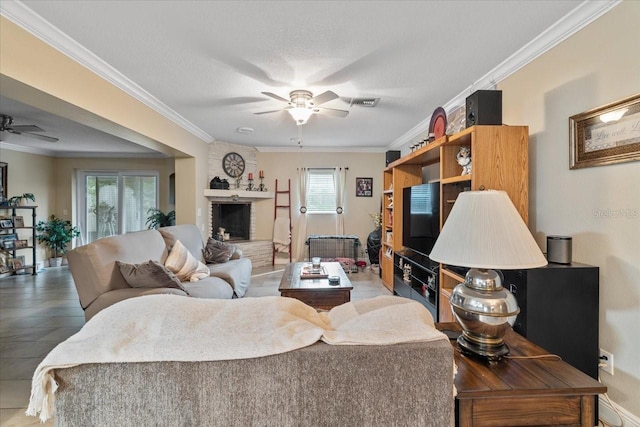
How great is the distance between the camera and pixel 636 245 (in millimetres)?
1690

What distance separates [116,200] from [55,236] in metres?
1.31

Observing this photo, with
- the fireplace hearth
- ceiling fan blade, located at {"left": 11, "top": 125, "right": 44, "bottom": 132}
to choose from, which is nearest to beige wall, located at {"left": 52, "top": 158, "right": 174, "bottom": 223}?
the fireplace hearth

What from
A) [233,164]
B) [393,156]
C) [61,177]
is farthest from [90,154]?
[393,156]

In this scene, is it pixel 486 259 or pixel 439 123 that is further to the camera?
pixel 439 123

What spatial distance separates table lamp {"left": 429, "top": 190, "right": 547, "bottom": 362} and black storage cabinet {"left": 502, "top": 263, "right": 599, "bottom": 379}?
876 millimetres

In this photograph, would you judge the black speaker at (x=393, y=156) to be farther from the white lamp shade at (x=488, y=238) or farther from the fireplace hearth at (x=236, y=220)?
the white lamp shade at (x=488, y=238)

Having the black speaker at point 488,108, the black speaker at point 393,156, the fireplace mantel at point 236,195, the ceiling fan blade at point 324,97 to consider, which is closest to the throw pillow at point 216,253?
the fireplace mantel at point 236,195

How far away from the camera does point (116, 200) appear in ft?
23.0

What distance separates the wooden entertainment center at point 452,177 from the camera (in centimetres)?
234

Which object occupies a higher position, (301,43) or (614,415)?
(301,43)

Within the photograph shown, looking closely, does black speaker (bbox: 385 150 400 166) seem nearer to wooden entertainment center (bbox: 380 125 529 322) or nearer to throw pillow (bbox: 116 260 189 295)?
wooden entertainment center (bbox: 380 125 529 322)

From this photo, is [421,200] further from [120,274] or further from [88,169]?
[88,169]

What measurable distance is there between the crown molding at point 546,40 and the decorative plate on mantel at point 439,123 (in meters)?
0.38

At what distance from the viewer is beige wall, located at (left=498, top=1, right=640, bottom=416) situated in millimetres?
1716
